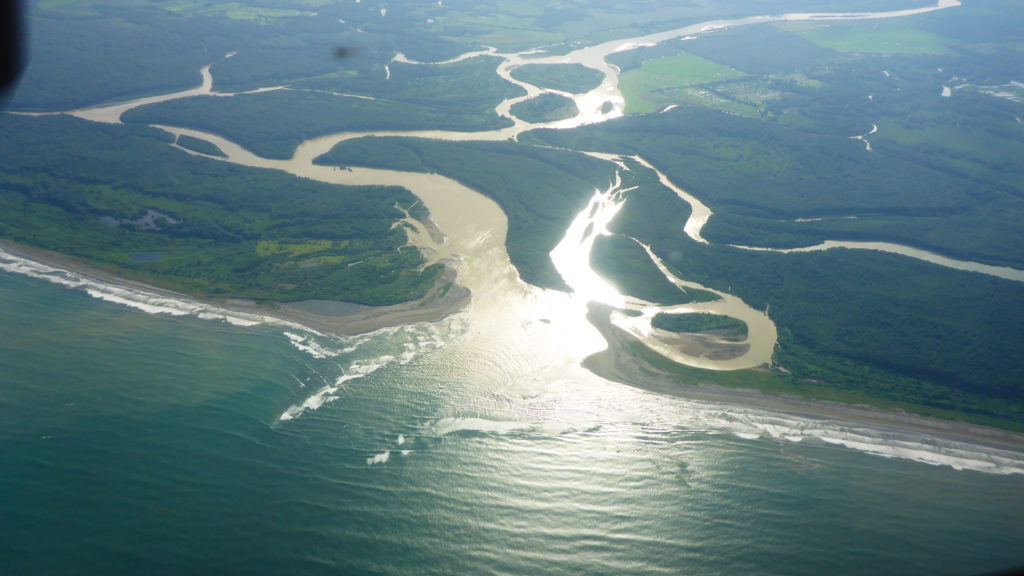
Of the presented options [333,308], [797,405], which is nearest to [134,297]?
[333,308]

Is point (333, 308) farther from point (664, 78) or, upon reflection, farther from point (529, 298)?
point (664, 78)

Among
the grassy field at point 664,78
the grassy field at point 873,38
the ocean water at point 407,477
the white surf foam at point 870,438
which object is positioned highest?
the grassy field at point 873,38

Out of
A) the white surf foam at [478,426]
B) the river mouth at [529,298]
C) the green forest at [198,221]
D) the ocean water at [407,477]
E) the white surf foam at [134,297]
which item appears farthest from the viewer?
the green forest at [198,221]

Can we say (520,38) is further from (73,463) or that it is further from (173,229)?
(73,463)

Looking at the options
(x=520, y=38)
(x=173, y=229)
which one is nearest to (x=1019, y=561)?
(x=173, y=229)

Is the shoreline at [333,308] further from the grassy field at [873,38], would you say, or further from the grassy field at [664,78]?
the grassy field at [873,38]

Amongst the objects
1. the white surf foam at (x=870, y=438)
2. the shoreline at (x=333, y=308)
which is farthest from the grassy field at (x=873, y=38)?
the shoreline at (x=333, y=308)
